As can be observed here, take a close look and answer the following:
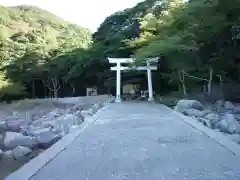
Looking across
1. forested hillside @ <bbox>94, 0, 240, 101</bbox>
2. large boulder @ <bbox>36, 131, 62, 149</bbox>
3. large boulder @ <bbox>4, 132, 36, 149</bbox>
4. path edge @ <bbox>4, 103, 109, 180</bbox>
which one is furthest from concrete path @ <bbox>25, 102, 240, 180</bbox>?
forested hillside @ <bbox>94, 0, 240, 101</bbox>

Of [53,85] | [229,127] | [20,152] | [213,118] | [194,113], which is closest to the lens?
[20,152]

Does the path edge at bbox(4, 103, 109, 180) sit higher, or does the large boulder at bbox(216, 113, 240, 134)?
the large boulder at bbox(216, 113, 240, 134)

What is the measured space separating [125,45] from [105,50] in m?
2.32

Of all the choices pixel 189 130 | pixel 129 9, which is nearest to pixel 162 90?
pixel 129 9

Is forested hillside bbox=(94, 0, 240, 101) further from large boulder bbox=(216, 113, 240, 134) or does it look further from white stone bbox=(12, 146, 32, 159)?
white stone bbox=(12, 146, 32, 159)

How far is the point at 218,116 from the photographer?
8047 millimetres

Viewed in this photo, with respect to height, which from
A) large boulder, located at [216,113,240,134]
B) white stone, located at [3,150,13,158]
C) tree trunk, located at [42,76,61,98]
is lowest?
white stone, located at [3,150,13,158]

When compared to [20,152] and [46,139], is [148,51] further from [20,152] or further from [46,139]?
[20,152]

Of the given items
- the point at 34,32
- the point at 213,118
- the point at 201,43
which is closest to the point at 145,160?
the point at 213,118

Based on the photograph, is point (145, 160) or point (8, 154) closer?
point (145, 160)

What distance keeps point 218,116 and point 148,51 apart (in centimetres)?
707

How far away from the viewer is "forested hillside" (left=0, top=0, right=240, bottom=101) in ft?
40.2

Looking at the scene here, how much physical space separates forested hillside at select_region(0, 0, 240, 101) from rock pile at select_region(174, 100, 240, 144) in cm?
221

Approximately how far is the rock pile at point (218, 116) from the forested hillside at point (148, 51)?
2.21 meters
